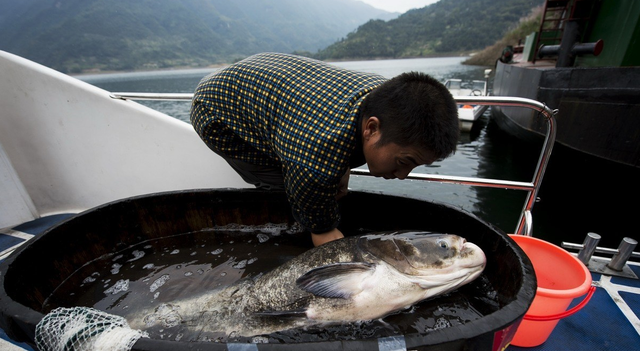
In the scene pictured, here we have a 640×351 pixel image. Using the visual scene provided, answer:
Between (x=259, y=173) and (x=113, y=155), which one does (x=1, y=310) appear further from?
(x=113, y=155)

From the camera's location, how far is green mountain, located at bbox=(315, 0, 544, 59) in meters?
74.2

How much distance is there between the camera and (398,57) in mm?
87125

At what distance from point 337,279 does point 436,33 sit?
10580 centimetres

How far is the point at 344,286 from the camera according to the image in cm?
167

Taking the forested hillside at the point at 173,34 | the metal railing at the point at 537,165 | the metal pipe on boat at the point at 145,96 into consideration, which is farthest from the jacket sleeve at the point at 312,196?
the forested hillside at the point at 173,34

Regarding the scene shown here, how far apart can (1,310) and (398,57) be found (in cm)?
9669

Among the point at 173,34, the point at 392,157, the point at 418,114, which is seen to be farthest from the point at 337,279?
the point at 173,34

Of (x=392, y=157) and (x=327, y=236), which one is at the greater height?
(x=392, y=157)

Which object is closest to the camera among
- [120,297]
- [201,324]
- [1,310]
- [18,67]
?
[1,310]

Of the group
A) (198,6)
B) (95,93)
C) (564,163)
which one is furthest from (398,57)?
(198,6)

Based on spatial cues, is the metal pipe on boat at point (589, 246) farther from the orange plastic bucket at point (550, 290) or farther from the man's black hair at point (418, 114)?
the man's black hair at point (418, 114)

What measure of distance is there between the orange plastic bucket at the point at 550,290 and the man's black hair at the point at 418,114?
1008 millimetres

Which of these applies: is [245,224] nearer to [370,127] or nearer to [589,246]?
[370,127]

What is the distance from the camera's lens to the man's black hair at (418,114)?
128cm
